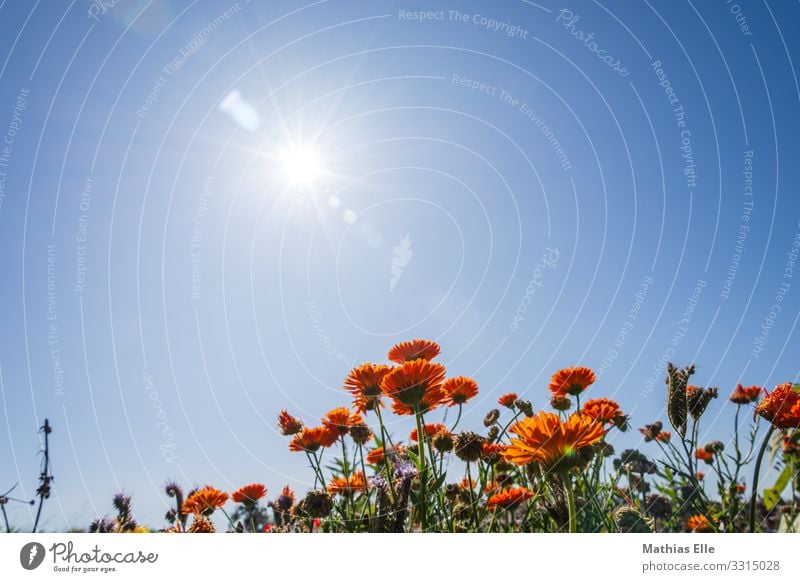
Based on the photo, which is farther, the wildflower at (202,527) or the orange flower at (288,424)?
the orange flower at (288,424)

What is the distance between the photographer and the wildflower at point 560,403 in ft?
7.48

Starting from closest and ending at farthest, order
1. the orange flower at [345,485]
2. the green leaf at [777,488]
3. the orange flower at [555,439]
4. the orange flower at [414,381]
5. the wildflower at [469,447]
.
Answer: the orange flower at [555,439]
the orange flower at [414,381]
the wildflower at [469,447]
the orange flower at [345,485]
the green leaf at [777,488]

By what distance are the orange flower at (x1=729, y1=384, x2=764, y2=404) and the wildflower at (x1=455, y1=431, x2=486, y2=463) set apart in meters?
1.56

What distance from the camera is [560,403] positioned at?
2291 mm

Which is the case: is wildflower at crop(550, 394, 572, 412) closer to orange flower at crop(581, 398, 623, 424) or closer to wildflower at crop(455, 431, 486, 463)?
orange flower at crop(581, 398, 623, 424)

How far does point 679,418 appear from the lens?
1.51 m

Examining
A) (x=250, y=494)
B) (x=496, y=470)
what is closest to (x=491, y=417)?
(x=496, y=470)

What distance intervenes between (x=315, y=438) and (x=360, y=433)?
202 millimetres

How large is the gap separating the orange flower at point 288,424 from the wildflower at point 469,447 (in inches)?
28.1

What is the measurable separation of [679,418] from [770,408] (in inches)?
12.6

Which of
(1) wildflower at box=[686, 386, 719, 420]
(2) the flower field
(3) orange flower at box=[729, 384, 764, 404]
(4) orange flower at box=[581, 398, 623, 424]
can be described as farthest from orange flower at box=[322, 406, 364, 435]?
(3) orange flower at box=[729, 384, 764, 404]

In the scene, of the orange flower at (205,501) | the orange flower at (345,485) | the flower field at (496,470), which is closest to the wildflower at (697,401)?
the flower field at (496,470)

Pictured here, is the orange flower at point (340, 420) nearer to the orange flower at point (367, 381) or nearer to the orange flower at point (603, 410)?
the orange flower at point (367, 381)
